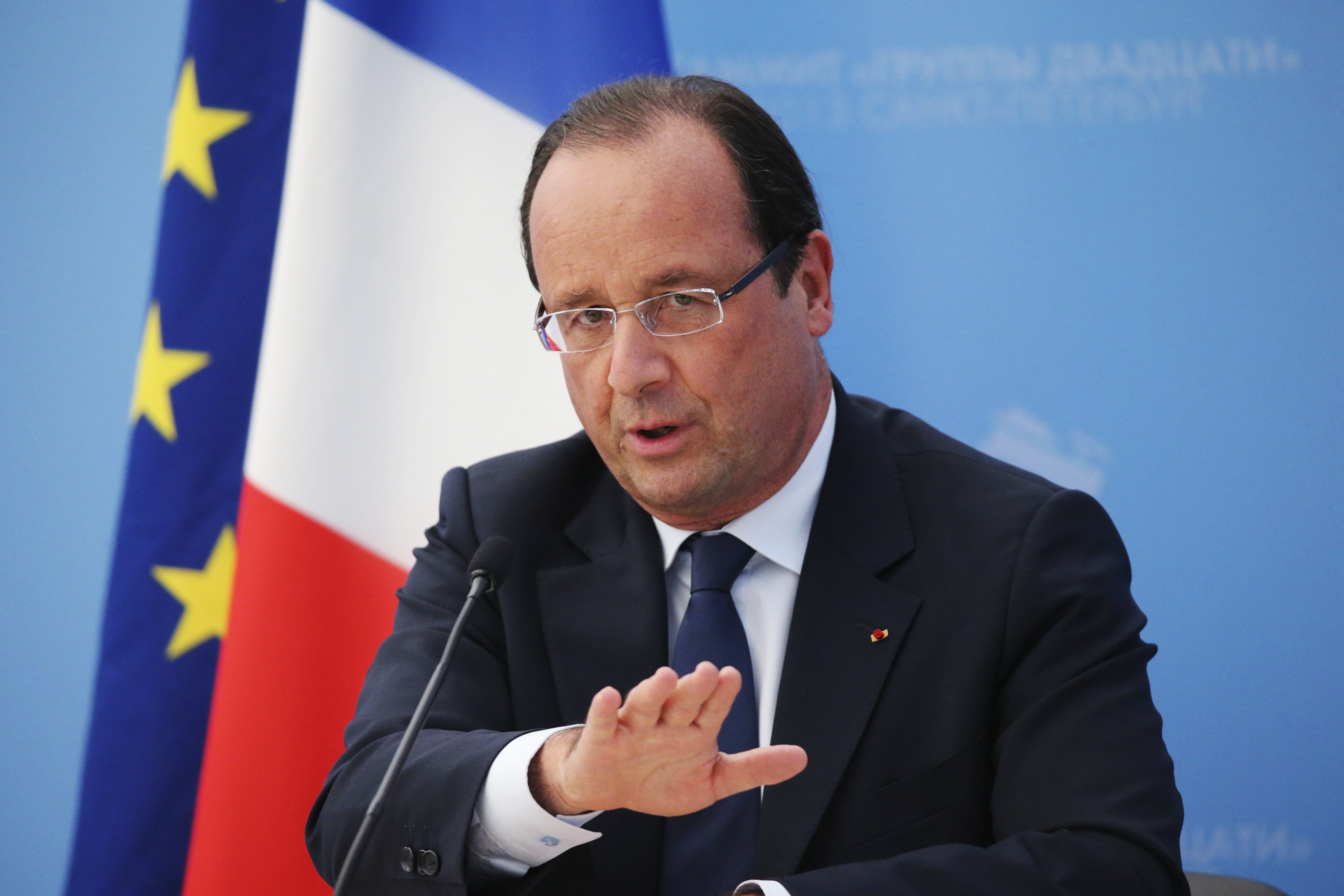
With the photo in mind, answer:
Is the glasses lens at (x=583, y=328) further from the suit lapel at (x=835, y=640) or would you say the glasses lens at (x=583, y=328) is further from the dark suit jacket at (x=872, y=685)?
the suit lapel at (x=835, y=640)

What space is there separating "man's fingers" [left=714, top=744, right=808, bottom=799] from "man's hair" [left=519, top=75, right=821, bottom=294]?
0.75 meters

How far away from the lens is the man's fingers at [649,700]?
1134mm

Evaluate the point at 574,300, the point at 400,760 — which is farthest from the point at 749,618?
the point at 400,760

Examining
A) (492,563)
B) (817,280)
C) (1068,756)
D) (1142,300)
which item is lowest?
(1068,756)

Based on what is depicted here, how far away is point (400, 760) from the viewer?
112cm

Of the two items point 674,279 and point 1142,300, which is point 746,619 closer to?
point 674,279

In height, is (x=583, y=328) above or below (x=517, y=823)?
above

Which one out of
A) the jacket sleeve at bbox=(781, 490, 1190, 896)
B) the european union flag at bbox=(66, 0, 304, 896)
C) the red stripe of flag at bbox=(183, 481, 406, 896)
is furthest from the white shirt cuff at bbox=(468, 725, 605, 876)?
the european union flag at bbox=(66, 0, 304, 896)

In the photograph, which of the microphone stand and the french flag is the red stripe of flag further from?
the microphone stand

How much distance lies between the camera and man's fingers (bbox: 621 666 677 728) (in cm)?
113

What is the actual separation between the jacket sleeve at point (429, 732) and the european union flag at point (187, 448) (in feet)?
2.38

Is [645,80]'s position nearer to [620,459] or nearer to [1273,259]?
[620,459]

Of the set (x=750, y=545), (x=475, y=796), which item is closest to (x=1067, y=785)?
(x=750, y=545)

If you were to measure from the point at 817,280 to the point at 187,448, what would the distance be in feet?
4.59
